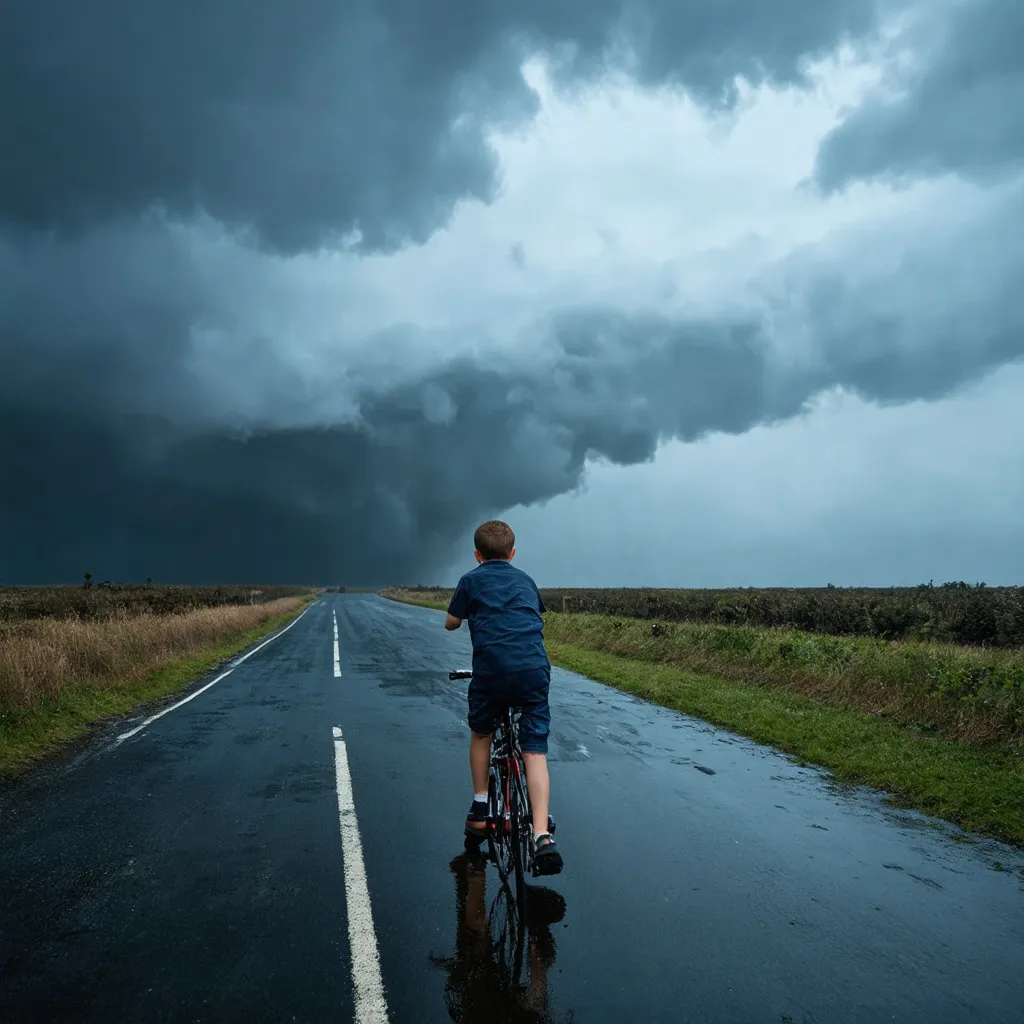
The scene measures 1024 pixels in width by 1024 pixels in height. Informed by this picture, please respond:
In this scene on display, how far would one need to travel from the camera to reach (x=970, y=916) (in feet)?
15.3

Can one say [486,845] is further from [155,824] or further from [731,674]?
[731,674]

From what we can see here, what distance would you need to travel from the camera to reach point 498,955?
394cm

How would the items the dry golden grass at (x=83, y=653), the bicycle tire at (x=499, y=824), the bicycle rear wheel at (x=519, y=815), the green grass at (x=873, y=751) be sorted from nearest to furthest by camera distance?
the bicycle rear wheel at (x=519, y=815) → the bicycle tire at (x=499, y=824) → the green grass at (x=873, y=751) → the dry golden grass at (x=83, y=653)

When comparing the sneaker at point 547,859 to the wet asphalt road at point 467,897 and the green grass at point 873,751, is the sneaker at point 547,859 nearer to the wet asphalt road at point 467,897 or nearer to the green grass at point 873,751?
the wet asphalt road at point 467,897

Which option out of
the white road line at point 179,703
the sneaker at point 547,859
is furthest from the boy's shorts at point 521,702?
the white road line at point 179,703

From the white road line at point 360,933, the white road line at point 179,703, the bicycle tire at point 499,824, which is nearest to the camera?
the white road line at point 360,933

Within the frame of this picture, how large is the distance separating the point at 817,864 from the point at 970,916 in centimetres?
104

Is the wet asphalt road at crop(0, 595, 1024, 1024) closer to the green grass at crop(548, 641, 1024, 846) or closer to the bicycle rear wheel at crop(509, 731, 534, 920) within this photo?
the bicycle rear wheel at crop(509, 731, 534, 920)

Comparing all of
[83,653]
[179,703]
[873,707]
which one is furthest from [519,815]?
[83,653]

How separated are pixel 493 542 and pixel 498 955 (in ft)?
8.28

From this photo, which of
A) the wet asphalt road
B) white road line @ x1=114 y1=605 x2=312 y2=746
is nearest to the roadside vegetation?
A: the wet asphalt road

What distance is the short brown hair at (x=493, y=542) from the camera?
529 cm

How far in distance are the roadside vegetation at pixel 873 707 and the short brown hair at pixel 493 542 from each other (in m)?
4.95

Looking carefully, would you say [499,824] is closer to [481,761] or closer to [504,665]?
[481,761]
